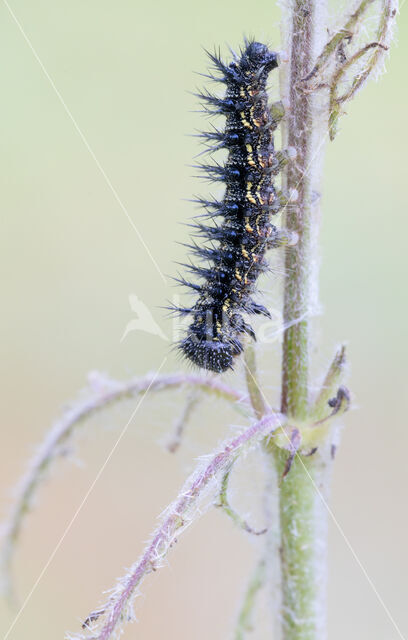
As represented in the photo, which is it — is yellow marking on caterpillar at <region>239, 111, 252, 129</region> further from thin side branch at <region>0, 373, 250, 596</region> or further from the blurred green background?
the blurred green background

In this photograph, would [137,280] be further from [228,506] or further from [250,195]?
[228,506]

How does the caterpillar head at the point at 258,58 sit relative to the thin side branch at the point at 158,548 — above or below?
above

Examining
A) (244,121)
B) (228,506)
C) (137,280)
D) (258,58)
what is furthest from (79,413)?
(137,280)

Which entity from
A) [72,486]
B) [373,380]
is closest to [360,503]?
[373,380]

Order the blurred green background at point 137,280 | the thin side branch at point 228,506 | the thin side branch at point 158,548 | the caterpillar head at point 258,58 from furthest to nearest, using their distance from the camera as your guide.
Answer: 1. the blurred green background at point 137,280
2. the caterpillar head at point 258,58
3. the thin side branch at point 228,506
4. the thin side branch at point 158,548

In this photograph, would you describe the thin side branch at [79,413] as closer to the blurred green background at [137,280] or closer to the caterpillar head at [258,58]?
the caterpillar head at [258,58]

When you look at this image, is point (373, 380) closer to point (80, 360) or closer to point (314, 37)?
point (80, 360)

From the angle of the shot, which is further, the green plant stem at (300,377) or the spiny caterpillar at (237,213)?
the spiny caterpillar at (237,213)

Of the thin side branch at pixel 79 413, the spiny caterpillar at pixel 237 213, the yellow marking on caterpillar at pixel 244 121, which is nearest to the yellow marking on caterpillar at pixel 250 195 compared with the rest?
the spiny caterpillar at pixel 237 213

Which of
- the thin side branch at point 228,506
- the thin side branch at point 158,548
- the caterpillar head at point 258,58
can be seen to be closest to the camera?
the thin side branch at point 158,548
